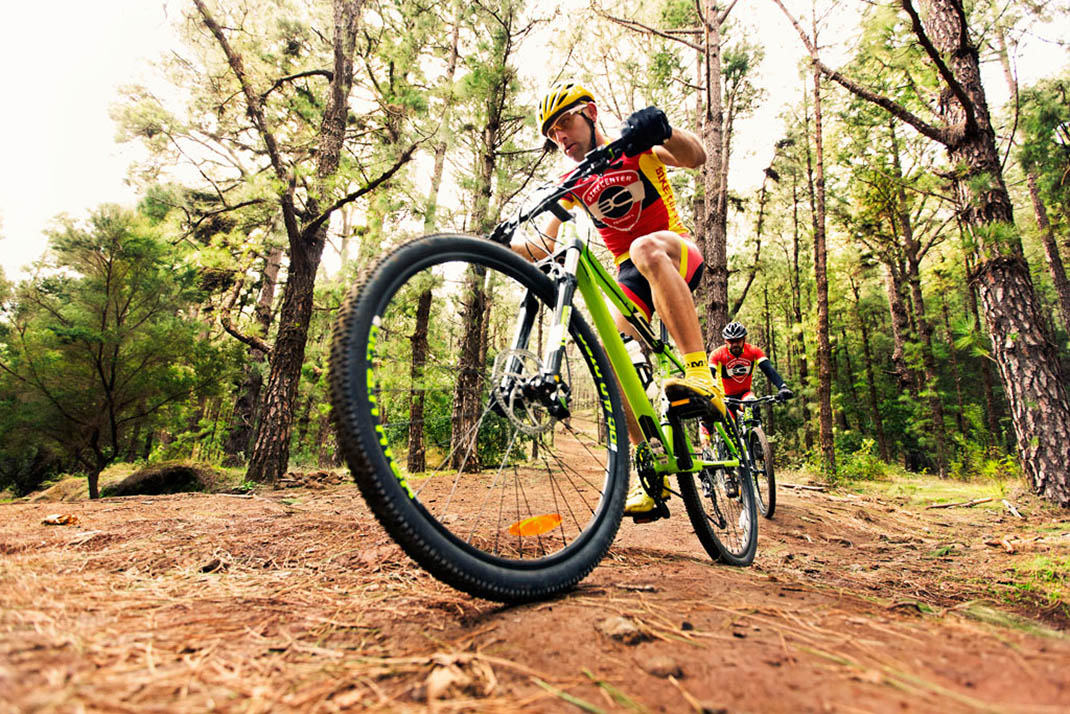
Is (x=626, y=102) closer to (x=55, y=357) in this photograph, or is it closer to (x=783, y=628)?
(x=55, y=357)

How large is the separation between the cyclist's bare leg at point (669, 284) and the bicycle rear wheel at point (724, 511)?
64cm

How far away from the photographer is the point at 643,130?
1.67 meters

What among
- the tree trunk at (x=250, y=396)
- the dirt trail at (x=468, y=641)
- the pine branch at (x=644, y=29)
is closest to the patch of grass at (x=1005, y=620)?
the dirt trail at (x=468, y=641)

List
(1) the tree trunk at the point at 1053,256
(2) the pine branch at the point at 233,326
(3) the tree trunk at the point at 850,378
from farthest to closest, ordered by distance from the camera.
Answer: (3) the tree trunk at the point at 850,378 < (1) the tree trunk at the point at 1053,256 < (2) the pine branch at the point at 233,326

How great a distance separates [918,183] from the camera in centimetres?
470

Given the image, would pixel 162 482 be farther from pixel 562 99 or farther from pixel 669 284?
pixel 669 284

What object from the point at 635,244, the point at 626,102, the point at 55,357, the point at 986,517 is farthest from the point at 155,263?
the point at 626,102

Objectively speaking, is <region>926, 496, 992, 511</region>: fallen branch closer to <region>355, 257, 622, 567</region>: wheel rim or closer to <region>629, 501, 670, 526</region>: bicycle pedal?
<region>355, 257, 622, 567</region>: wheel rim

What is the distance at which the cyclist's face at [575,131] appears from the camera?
7.02 feet

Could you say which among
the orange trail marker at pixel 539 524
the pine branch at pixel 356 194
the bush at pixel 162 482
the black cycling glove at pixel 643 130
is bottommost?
the bush at pixel 162 482

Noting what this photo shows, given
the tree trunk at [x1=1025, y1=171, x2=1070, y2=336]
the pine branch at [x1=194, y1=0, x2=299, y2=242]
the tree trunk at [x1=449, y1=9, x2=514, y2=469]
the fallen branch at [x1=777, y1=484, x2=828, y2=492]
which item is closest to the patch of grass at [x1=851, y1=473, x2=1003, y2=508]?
the fallen branch at [x1=777, y1=484, x2=828, y2=492]

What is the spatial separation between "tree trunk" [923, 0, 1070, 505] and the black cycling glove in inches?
175

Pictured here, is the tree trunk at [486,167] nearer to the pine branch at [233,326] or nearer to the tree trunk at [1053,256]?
the pine branch at [233,326]

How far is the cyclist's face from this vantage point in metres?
2.14
